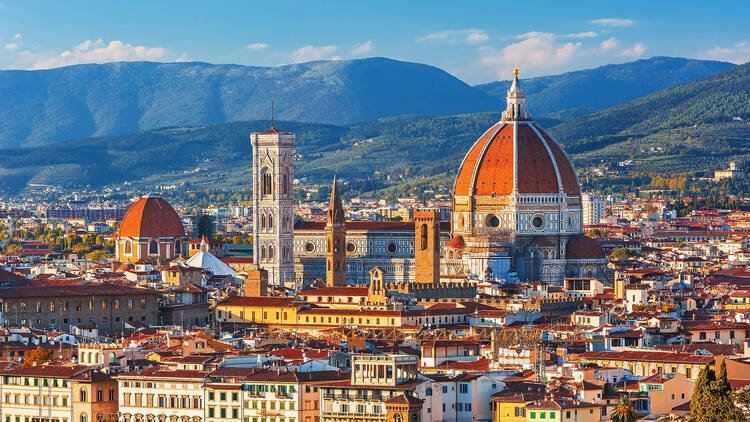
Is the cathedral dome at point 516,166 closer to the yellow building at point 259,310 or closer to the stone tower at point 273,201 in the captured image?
the stone tower at point 273,201

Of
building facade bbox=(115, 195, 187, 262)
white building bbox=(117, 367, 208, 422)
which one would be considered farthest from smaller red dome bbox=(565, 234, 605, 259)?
white building bbox=(117, 367, 208, 422)

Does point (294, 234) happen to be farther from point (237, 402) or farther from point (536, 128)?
point (237, 402)

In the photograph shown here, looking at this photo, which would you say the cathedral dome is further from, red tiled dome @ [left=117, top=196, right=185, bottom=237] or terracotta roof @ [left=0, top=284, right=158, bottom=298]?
terracotta roof @ [left=0, top=284, right=158, bottom=298]

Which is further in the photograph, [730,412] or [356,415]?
[356,415]

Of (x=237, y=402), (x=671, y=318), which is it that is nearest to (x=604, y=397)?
(x=237, y=402)

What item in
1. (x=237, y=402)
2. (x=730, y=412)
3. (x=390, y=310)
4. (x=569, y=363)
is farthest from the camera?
(x=390, y=310)

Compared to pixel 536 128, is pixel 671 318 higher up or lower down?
lower down
